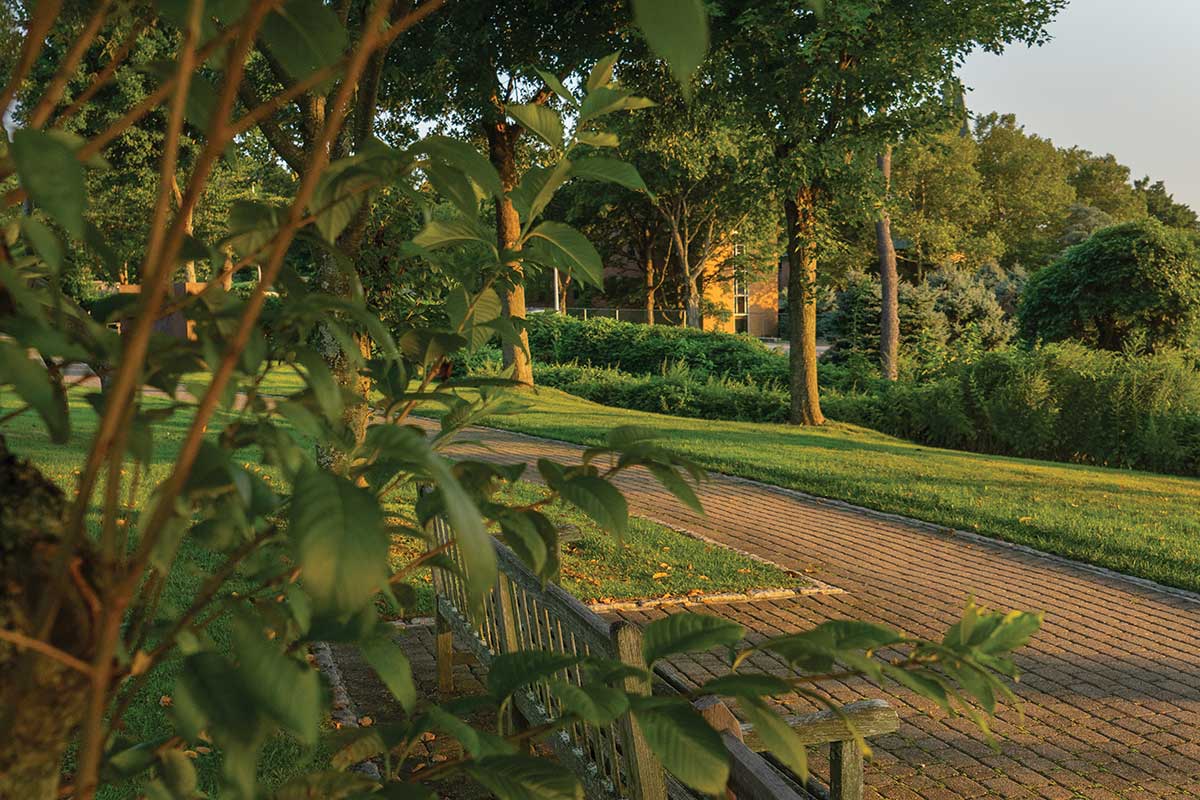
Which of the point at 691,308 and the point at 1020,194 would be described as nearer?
the point at 691,308

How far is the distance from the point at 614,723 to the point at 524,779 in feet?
6.90

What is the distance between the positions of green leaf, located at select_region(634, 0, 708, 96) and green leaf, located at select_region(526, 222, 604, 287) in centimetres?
49

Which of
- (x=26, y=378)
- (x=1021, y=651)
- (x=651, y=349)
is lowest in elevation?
(x=1021, y=651)

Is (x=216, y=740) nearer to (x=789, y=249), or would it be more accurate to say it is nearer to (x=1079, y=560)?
(x=1079, y=560)

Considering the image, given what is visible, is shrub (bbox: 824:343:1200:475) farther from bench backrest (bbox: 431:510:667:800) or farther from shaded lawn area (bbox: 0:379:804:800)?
bench backrest (bbox: 431:510:667:800)

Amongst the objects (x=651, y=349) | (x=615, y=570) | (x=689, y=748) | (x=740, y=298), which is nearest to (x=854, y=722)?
(x=689, y=748)

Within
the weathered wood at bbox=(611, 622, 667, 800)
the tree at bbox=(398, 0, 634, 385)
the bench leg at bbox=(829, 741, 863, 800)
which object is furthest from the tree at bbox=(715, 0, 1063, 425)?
the weathered wood at bbox=(611, 622, 667, 800)

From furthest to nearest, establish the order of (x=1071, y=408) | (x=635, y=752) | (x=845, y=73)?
(x=1071, y=408) → (x=845, y=73) → (x=635, y=752)

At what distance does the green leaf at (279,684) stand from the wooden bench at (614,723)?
0.76 meters

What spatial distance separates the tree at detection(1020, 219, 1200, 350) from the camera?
21.7m

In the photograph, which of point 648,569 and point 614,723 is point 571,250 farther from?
point 648,569

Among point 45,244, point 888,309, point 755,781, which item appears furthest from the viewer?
point 888,309

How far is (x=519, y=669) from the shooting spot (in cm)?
122

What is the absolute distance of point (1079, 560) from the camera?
9.99 meters
